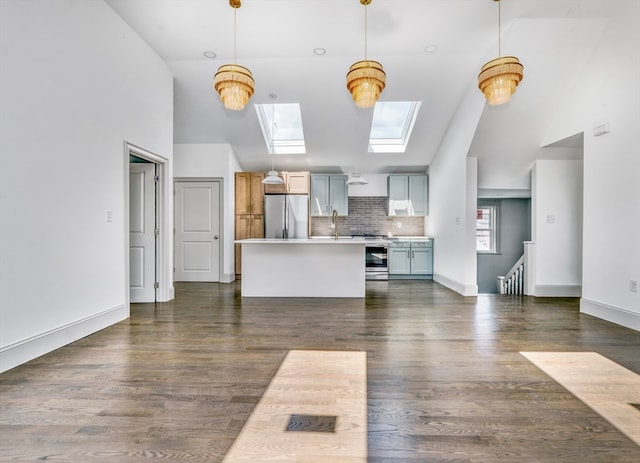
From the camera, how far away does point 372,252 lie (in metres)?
6.35

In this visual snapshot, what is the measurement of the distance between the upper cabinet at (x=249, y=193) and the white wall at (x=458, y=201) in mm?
3663

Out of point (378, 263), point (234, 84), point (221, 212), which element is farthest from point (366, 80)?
point (378, 263)

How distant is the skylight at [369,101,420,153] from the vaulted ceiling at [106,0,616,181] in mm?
324

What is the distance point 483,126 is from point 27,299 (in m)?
5.57

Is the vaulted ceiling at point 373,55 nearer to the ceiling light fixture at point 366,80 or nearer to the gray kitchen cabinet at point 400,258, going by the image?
the ceiling light fixture at point 366,80

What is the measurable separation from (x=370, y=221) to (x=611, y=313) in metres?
4.30

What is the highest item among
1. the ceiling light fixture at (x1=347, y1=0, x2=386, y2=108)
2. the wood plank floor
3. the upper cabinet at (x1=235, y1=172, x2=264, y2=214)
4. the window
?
→ the ceiling light fixture at (x1=347, y1=0, x2=386, y2=108)

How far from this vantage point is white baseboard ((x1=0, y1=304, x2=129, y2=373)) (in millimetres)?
2252

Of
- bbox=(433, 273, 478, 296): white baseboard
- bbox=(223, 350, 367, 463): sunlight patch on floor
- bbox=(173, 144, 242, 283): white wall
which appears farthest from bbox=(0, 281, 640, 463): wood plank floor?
bbox=(173, 144, 242, 283): white wall

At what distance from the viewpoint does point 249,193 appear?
6312 millimetres

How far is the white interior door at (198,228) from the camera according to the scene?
5953 mm

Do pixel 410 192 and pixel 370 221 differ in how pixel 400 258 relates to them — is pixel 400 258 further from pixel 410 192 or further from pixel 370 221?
pixel 410 192

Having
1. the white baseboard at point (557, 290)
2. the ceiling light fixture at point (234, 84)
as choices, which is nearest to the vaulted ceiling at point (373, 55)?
the ceiling light fixture at point (234, 84)

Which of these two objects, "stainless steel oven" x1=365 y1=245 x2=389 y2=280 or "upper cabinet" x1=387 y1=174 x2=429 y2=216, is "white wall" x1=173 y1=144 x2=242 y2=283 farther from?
"upper cabinet" x1=387 y1=174 x2=429 y2=216
